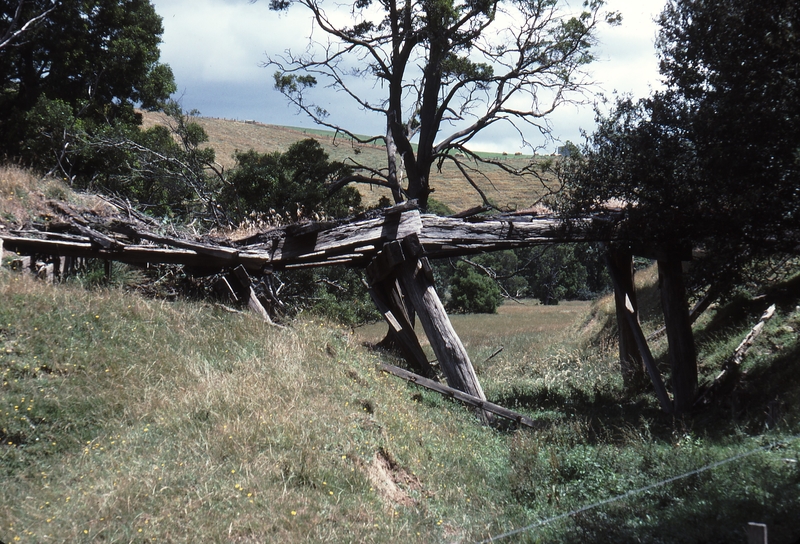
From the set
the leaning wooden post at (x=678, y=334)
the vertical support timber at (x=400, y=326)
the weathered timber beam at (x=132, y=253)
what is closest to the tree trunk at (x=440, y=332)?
the vertical support timber at (x=400, y=326)

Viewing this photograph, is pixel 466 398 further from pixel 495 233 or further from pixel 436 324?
pixel 495 233

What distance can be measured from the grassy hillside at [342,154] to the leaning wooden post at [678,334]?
29.6 m

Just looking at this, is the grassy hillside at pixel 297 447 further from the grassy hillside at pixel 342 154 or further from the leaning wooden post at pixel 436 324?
the grassy hillside at pixel 342 154

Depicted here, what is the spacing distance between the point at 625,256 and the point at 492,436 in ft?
15.1

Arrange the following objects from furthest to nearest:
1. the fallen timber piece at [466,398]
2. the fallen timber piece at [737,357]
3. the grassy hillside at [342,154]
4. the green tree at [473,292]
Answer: the grassy hillside at [342,154] < the green tree at [473,292] < the fallen timber piece at [737,357] < the fallen timber piece at [466,398]

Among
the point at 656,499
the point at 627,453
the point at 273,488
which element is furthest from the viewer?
the point at 627,453

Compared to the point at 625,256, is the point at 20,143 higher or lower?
higher

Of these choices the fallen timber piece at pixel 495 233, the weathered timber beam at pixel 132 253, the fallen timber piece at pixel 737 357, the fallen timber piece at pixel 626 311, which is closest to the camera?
the weathered timber beam at pixel 132 253

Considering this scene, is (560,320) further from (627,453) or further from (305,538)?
(305,538)

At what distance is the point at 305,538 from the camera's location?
463cm

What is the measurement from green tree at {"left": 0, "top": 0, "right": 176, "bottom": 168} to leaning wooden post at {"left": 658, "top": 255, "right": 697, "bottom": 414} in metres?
16.4

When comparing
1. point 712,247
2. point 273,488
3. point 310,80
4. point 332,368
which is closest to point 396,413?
point 332,368

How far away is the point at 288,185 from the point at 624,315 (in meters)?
9.99

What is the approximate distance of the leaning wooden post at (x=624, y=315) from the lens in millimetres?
11391
